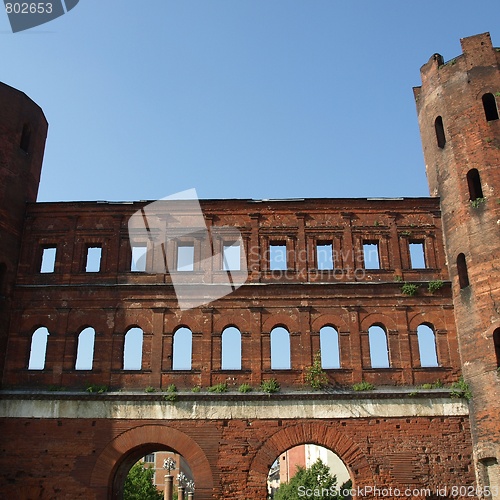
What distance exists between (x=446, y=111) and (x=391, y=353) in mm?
8830

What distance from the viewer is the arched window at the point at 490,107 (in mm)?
20016

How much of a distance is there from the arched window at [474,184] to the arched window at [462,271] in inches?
78.9

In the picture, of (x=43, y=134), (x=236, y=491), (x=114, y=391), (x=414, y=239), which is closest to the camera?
(x=236, y=491)

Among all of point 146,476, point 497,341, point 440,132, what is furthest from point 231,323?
point 146,476

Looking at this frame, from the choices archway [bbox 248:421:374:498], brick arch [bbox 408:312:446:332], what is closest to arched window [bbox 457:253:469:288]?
brick arch [bbox 408:312:446:332]

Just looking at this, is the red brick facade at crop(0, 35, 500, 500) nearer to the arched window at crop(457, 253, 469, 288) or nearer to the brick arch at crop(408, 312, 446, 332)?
the brick arch at crop(408, 312, 446, 332)

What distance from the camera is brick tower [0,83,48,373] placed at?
19484 mm

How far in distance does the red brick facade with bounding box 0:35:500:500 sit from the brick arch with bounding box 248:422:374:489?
41mm

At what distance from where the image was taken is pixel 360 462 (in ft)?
56.4

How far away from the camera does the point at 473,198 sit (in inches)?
752

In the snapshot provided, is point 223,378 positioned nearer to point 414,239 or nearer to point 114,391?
point 114,391

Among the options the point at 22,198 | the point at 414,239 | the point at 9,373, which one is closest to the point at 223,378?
the point at 9,373

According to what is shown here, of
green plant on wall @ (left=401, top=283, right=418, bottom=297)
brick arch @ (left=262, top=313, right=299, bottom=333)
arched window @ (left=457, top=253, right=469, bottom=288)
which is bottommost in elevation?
brick arch @ (left=262, top=313, right=299, bottom=333)

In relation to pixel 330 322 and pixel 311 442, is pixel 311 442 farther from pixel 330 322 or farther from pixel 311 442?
pixel 330 322
